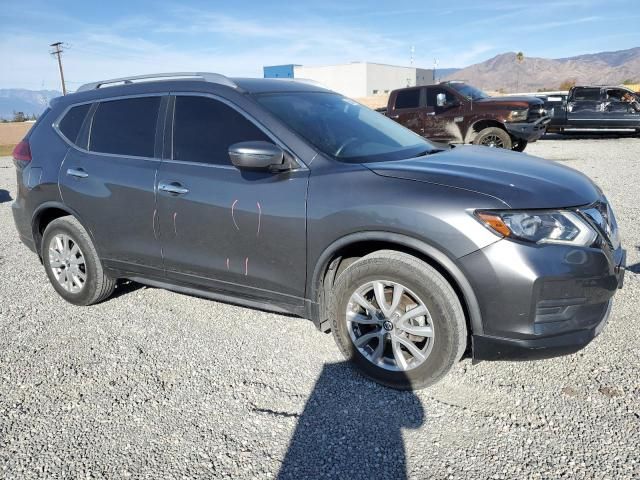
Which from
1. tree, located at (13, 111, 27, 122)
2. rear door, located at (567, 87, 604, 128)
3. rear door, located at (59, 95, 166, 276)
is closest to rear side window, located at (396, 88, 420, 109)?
rear door, located at (567, 87, 604, 128)

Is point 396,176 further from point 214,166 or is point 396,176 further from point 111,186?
point 111,186

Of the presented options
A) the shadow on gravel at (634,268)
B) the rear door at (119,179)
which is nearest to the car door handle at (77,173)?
the rear door at (119,179)

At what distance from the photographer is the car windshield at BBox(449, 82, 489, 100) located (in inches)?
512

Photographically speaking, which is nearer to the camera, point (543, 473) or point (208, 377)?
point (543, 473)

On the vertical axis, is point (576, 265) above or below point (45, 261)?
above

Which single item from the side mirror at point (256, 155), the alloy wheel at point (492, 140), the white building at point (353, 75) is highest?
the white building at point (353, 75)

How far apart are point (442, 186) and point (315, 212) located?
2.44ft

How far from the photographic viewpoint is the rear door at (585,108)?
16.9m

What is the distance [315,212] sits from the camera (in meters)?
3.07

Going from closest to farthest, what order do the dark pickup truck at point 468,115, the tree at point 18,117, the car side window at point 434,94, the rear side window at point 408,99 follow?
the dark pickup truck at point 468,115
the car side window at point 434,94
the rear side window at point 408,99
the tree at point 18,117

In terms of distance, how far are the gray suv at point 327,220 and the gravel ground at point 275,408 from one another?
330 millimetres

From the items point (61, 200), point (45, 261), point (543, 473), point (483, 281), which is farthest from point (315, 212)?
point (45, 261)

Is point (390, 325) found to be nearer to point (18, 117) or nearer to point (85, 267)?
point (85, 267)

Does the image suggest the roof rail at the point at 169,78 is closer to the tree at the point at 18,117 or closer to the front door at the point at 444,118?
the front door at the point at 444,118
